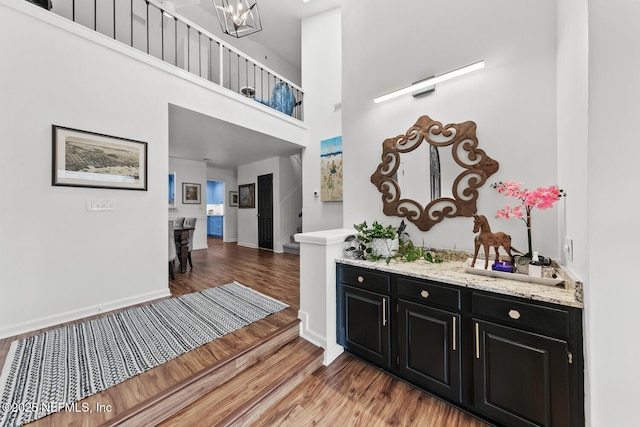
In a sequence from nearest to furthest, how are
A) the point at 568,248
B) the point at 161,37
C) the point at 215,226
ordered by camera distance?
1. the point at 568,248
2. the point at 161,37
3. the point at 215,226

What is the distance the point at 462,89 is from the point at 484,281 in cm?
154

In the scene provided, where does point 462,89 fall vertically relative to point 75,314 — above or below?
above

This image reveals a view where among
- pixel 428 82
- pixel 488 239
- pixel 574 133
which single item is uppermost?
pixel 428 82

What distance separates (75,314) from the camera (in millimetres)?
2209

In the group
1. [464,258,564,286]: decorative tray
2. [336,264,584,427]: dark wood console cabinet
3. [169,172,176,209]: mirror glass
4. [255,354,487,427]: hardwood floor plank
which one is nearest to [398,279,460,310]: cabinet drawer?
[336,264,584,427]: dark wood console cabinet

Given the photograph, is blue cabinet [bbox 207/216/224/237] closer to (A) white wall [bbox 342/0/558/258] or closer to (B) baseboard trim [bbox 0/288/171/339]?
(B) baseboard trim [bbox 0/288/171/339]

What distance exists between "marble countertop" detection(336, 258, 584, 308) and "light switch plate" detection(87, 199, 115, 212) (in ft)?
8.46

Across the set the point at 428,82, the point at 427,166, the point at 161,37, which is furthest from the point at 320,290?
the point at 161,37

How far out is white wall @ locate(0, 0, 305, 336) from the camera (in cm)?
196

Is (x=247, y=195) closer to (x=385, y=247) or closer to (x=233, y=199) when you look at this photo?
(x=233, y=199)

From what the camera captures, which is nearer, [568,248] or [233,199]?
[568,248]

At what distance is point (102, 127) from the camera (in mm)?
2393

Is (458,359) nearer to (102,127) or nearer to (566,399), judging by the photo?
(566,399)

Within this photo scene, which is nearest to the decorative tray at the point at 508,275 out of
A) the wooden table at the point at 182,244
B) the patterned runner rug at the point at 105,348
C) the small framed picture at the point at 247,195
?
the patterned runner rug at the point at 105,348
